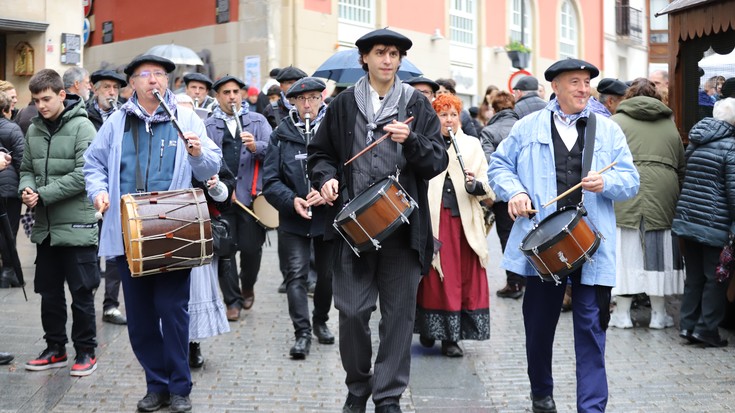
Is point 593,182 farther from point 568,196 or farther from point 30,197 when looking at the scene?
Answer: point 30,197

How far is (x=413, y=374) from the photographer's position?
23.2 ft

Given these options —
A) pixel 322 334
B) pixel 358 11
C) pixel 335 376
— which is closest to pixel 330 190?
pixel 335 376

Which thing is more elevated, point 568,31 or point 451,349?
point 568,31

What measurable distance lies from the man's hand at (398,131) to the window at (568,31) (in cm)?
3111

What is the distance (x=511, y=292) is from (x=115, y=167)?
5.49 m

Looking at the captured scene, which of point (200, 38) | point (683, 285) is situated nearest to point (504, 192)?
point (683, 285)

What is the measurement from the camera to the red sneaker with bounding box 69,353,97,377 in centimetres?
691

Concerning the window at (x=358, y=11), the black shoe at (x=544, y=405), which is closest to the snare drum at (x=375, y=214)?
the black shoe at (x=544, y=405)

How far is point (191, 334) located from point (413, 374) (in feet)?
5.09

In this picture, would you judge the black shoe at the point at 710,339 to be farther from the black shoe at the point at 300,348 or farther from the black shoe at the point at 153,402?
the black shoe at the point at 153,402

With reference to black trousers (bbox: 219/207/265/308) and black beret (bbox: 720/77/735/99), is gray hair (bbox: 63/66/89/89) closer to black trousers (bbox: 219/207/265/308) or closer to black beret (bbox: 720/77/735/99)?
black trousers (bbox: 219/207/265/308)

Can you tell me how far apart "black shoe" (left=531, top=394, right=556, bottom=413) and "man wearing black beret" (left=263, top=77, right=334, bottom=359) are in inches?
85.2

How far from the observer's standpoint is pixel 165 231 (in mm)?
5660

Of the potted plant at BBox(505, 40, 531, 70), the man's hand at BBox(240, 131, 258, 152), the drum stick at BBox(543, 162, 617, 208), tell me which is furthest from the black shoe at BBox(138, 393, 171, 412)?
the potted plant at BBox(505, 40, 531, 70)
